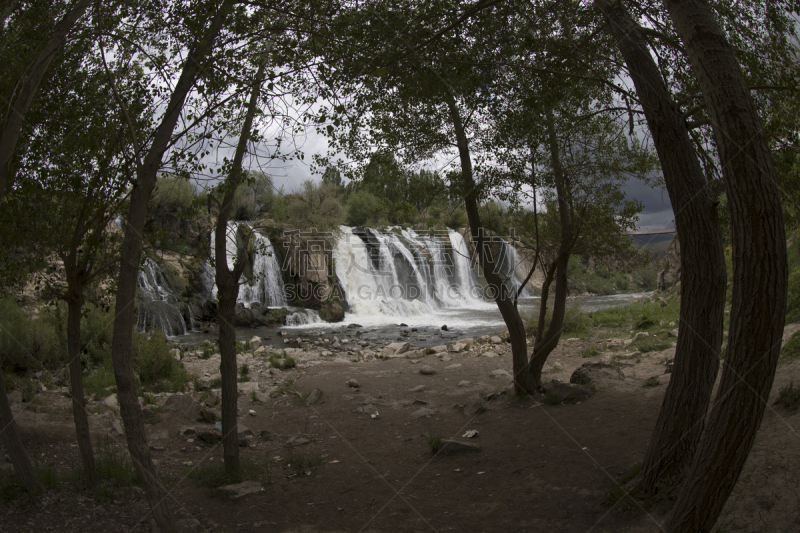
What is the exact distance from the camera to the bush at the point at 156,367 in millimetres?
8000

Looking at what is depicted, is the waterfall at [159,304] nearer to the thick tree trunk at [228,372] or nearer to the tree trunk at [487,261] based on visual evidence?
the thick tree trunk at [228,372]

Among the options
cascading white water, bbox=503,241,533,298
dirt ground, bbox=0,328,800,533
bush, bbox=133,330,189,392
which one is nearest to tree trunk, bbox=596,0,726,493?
dirt ground, bbox=0,328,800,533

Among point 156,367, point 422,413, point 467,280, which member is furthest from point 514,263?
point 156,367

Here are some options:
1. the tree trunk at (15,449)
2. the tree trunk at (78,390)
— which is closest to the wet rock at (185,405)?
the tree trunk at (78,390)

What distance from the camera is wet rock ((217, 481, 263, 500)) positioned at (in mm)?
4395

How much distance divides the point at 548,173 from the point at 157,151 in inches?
186

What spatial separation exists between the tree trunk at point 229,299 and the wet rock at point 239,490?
0.20 meters

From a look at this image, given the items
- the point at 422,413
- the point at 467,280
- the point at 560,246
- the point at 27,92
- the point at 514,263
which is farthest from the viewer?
the point at 514,263

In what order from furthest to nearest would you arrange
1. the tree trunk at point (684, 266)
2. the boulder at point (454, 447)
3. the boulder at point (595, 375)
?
the boulder at point (595, 375) → the boulder at point (454, 447) → the tree trunk at point (684, 266)

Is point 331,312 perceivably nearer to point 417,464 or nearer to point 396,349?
point 396,349

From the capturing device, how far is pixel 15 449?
12.3 ft

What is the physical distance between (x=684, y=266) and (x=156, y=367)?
7777mm

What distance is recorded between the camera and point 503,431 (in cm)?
601

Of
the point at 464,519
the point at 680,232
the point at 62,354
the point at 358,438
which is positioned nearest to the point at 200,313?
the point at 62,354
